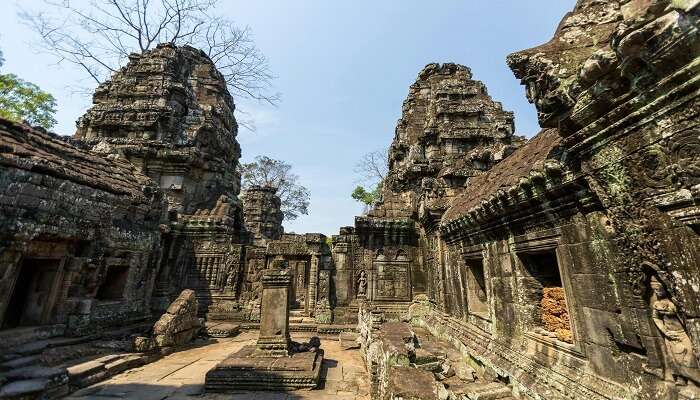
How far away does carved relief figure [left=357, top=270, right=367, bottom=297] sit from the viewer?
428 inches

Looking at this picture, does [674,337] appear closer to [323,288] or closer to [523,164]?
[523,164]

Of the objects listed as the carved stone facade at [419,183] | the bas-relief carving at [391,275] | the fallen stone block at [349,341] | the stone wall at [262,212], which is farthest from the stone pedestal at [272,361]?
the stone wall at [262,212]

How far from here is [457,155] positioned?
12.6 metres

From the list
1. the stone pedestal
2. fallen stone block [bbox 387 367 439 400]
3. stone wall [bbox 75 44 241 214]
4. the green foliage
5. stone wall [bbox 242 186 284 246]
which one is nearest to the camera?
fallen stone block [bbox 387 367 439 400]

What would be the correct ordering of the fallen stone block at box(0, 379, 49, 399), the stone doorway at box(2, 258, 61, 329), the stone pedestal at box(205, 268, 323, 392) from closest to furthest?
the fallen stone block at box(0, 379, 49, 399) → the stone pedestal at box(205, 268, 323, 392) → the stone doorway at box(2, 258, 61, 329)

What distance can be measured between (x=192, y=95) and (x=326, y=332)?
13986 mm

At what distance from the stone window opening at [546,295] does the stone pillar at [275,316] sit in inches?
190

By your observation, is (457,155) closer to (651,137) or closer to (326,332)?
(326,332)

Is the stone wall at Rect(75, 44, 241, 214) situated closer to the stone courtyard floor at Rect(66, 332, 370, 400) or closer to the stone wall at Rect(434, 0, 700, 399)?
the stone courtyard floor at Rect(66, 332, 370, 400)

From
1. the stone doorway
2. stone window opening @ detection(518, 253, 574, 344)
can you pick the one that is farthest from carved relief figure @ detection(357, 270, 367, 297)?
the stone doorway

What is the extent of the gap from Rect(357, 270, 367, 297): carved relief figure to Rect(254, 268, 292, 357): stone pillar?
431 cm

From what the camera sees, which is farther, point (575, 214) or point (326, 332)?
point (326, 332)

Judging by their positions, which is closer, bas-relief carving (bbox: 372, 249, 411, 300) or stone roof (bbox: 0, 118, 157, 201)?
stone roof (bbox: 0, 118, 157, 201)

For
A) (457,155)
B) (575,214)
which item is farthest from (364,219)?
(575,214)
